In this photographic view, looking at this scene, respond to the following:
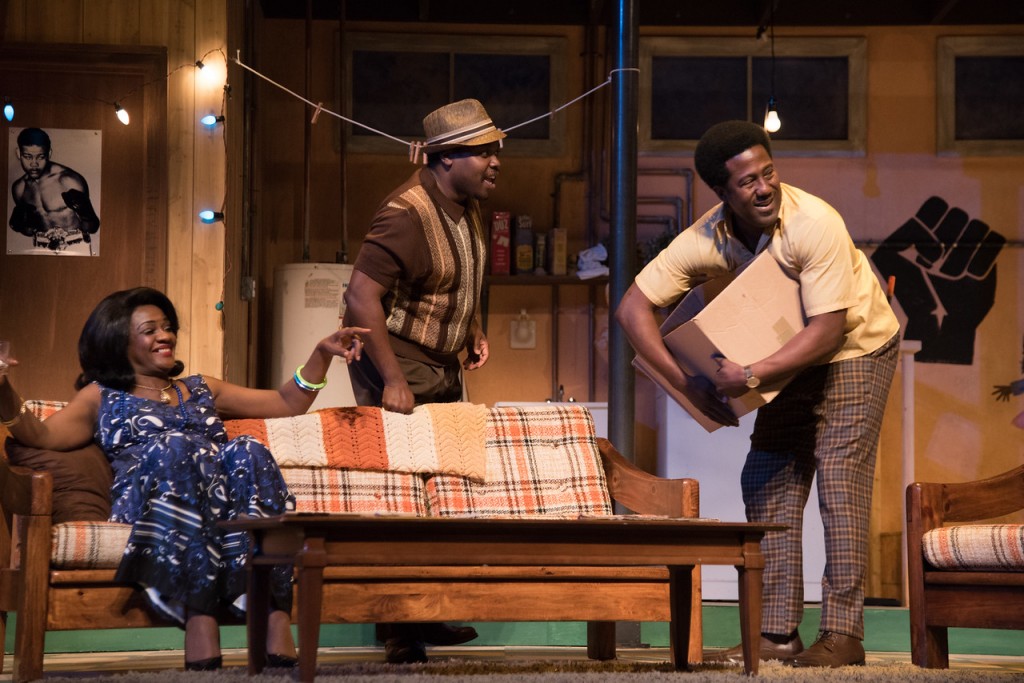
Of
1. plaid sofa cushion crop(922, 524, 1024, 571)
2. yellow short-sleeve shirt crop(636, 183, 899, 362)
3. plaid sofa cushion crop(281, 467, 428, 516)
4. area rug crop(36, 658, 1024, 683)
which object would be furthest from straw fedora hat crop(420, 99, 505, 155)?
plaid sofa cushion crop(922, 524, 1024, 571)

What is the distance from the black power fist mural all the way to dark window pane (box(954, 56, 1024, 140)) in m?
0.51

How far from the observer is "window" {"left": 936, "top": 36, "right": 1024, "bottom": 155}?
7.64 metres

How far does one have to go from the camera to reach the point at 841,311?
361 centimetres

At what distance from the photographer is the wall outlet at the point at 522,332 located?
759 centimetres

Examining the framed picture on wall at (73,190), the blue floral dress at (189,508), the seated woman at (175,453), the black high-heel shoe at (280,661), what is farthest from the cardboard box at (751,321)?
the framed picture on wall at (73,190)

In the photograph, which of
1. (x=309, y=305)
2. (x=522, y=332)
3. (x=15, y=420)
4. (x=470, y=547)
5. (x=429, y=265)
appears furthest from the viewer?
(x=522, y=332)

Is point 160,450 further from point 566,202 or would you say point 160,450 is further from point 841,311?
point 566,202

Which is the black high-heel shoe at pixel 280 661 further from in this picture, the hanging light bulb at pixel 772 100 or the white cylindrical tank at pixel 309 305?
the hanging light bulb at pixel 772 100

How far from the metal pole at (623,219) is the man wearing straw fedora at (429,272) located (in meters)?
1.13

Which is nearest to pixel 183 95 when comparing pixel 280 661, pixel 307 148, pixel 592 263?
pixel 307 148

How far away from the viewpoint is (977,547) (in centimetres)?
369

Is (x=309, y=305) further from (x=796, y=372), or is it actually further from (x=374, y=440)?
(x=796, y=372)

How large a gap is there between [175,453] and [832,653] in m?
1.87

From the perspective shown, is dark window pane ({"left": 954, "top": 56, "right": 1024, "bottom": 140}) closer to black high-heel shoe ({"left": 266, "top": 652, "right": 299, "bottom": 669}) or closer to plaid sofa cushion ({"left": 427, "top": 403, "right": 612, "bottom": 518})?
plaid sofa cushion ({"left": 427, "top": 403, "right": 612, "bottom": 518})
